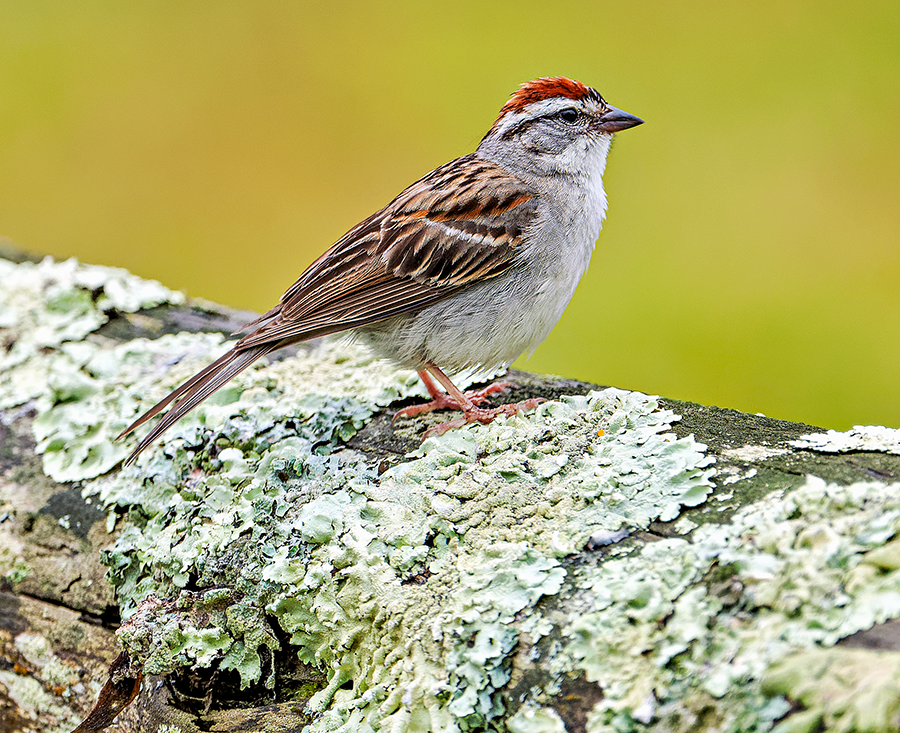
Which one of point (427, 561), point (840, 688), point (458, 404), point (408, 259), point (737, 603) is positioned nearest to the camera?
point (840, 688)

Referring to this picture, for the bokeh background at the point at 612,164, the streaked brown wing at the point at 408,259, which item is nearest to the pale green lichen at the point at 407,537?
the streaked brown wing at the point at 408,259

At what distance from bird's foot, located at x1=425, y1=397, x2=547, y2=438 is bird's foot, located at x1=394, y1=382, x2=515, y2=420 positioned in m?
0.08

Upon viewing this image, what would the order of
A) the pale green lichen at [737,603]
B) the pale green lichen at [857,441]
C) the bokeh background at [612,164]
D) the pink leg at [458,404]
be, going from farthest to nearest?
1. the bokeh background at [612,164]
2. the pink leg at [458,404]
3. the pale green lichen at [857,441]
4. the pale green lichen at [737,603]

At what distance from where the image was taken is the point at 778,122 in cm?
713

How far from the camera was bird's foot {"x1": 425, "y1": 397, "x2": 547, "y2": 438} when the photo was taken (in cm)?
279

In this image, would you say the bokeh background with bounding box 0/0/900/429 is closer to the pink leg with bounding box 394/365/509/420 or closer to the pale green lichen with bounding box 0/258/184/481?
the pink leg with bounding box 394/365/509/420

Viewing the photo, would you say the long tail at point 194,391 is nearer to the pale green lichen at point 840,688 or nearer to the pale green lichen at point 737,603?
the pale green lichen at point 737,603

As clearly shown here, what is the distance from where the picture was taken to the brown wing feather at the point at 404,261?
3.26 m

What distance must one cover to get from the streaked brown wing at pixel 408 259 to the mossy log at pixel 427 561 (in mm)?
250

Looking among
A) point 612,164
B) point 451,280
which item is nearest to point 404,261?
point 451,280

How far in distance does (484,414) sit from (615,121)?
161cm

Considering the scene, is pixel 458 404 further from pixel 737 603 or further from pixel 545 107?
pixel 737 603

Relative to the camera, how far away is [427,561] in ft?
6.97

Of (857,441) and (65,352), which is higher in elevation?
(65,352)
